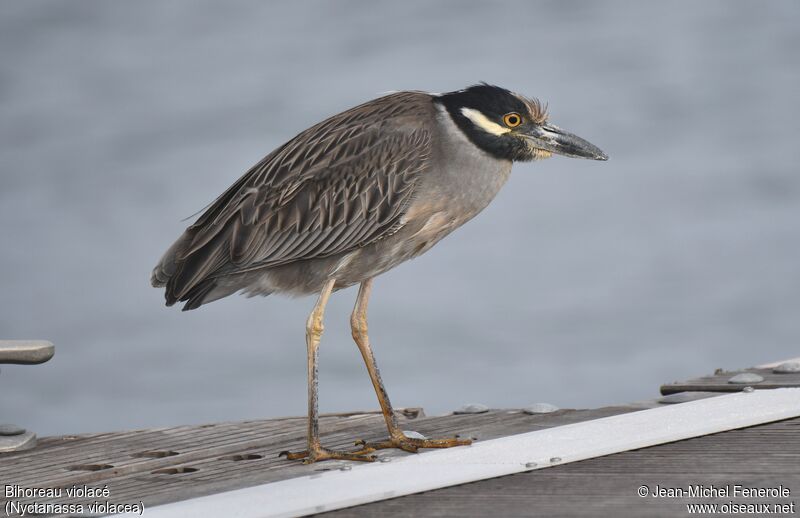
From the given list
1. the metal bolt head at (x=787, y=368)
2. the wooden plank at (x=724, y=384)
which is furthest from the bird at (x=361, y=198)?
the metal bolt head at (x=787, y=368)

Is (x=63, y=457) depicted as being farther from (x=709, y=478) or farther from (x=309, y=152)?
(x=709, y=478)

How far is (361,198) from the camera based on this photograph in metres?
7.14

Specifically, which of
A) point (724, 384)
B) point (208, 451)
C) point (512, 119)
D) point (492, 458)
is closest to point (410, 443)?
point (492, 458)

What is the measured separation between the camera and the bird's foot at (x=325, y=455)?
256 inches

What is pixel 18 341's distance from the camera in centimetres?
755

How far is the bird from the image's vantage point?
23.3 ft

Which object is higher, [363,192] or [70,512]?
[363,192]

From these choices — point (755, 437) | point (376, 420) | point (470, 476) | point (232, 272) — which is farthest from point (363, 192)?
point (755, 437)

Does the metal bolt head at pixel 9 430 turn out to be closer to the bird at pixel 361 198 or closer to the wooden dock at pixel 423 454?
the wooden dock at pixel 423 454

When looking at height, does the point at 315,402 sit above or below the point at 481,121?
below

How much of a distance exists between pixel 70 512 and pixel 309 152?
8.73ft

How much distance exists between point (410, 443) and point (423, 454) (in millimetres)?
312

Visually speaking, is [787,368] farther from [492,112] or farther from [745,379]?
[492,112]

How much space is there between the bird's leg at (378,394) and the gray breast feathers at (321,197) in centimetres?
49
